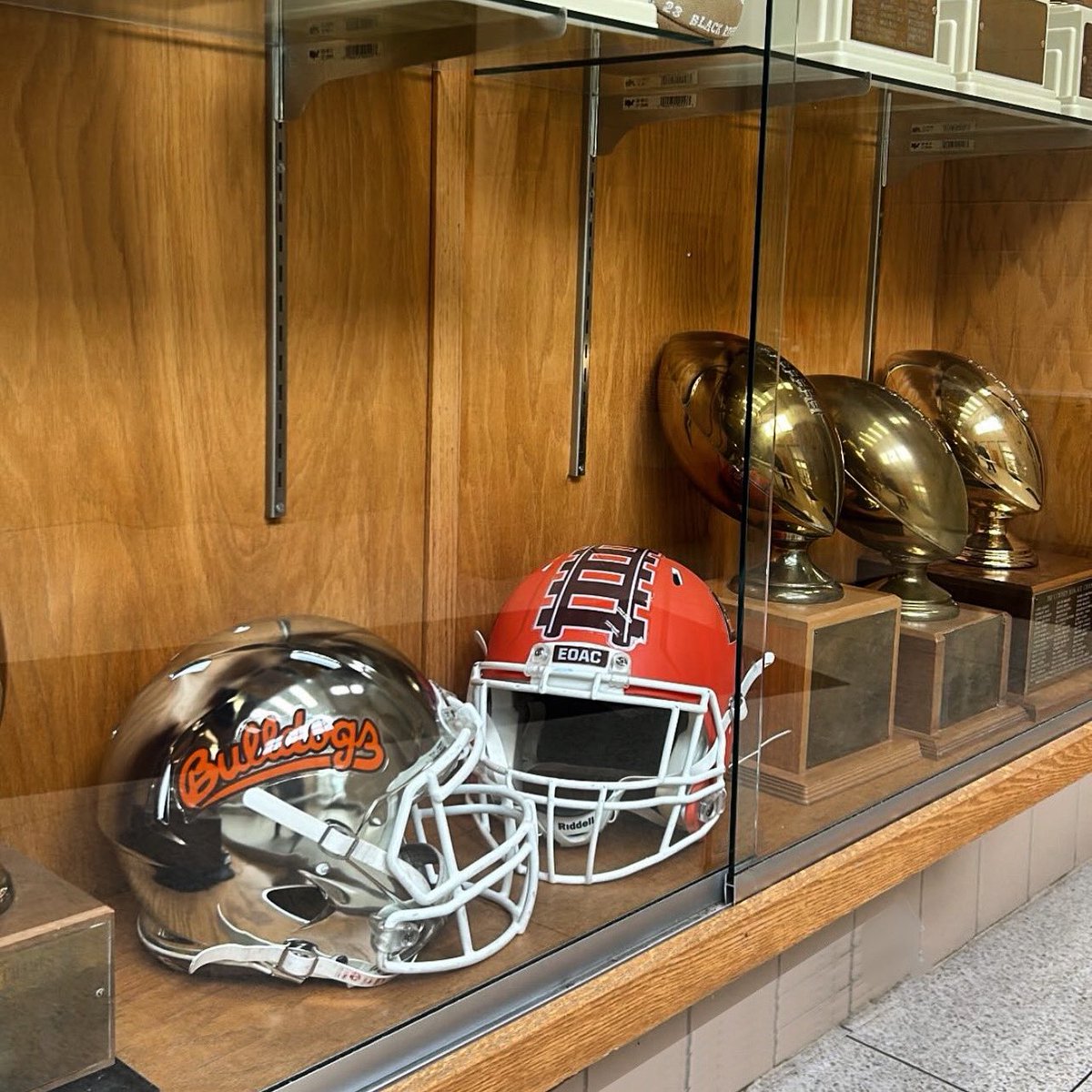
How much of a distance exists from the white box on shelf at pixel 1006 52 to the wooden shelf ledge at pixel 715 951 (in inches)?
29.6

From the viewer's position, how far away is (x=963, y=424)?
1.63 m

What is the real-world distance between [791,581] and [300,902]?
574 millimetres

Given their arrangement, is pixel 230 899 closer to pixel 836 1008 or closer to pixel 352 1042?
pixel 352 1042

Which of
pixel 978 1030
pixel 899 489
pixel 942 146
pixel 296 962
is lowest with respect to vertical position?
pixel 978 1030

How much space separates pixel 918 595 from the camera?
1481 millimetres

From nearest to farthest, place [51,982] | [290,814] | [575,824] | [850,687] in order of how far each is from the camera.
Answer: [51,982], [290,814], [575,824], [850,687]

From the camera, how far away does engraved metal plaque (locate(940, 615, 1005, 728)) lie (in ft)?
4.99

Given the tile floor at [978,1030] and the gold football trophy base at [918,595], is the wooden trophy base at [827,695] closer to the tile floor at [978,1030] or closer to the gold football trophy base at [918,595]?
the gold football trophy base at [918,595]

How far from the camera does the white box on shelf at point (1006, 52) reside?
1.48 m

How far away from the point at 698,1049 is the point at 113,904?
633mm

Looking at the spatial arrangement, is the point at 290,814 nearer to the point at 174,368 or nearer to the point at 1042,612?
the point at 174,368

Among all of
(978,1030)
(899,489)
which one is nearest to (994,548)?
(899,489)

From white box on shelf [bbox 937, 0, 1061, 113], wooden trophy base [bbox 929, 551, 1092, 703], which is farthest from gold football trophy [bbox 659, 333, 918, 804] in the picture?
white box on shelf [bbox 937, 0, 1061, 113]

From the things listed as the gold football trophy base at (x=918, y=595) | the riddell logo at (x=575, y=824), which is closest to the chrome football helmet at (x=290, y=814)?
the riddell logo at (x=575, y=824)
